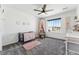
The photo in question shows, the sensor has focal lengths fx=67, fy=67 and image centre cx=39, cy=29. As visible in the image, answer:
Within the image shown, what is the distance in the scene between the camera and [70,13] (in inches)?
104

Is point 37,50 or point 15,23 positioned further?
point 15,23

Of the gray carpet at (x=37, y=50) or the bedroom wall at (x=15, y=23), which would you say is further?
the bedroom wall at (x=15, y=23)

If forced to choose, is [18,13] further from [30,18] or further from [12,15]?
[30,18]

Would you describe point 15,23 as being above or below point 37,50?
above

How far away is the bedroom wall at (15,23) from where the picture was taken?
11.1 feet

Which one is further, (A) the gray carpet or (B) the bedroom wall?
(B) the bedroom wall

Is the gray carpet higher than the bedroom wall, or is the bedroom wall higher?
the bedroom wall

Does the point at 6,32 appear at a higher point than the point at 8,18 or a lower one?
lower

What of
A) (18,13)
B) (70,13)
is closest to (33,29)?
(18,13)

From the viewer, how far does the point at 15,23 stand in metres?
3.93

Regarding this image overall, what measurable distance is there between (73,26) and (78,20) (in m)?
0.31

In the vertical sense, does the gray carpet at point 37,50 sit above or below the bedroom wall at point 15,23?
below

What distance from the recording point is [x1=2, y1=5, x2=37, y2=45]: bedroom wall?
11.1 feet
